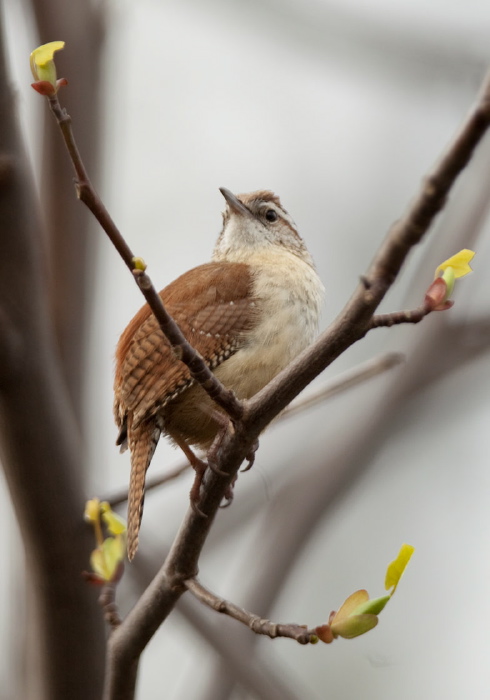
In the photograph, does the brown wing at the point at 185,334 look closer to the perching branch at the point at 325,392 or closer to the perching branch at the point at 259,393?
the perching branch at the point at 325,392

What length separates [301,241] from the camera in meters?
4.55

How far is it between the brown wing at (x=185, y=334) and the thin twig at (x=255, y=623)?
0.88 m

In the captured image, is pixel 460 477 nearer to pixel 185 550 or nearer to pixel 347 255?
pixel 347 255

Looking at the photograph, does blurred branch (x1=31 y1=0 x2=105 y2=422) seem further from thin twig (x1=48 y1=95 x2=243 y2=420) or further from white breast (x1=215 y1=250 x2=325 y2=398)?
thin twig (x1=48 y1=95 x2=243 y2=420)

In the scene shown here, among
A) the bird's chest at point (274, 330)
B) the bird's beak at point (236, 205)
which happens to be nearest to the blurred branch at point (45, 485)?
the bird's chest at point (274, 330)

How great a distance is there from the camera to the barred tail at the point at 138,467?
8.79 feet

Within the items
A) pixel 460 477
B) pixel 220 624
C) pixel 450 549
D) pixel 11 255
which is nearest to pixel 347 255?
pixel 460 477

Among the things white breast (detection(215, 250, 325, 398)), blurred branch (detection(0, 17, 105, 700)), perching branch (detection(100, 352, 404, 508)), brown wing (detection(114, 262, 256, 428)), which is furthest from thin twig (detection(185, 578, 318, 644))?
white breast (detection(215, 250, 325, 398))

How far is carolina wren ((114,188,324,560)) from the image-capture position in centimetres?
312

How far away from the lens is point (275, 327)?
3.32m

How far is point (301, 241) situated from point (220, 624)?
6.26 ft

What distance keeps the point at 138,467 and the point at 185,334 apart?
0.54 metres

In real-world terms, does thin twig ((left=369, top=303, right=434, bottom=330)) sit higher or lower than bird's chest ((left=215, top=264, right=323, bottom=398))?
higher

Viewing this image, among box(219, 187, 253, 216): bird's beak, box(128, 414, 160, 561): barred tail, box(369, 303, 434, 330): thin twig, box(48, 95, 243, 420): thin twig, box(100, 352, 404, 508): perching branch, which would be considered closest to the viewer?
box(48, 95, 243, 420): thin twig
